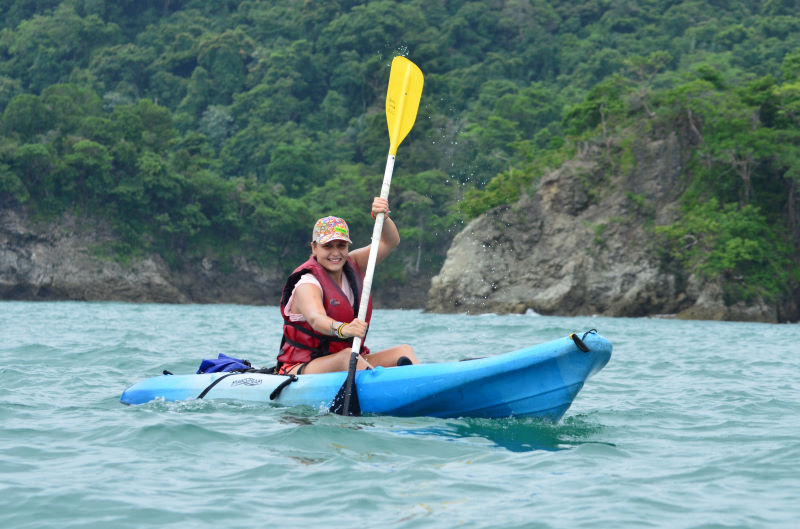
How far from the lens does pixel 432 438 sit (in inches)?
194

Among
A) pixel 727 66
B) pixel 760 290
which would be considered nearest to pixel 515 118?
pixel 727 66

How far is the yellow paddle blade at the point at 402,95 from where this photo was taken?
23.3 ft

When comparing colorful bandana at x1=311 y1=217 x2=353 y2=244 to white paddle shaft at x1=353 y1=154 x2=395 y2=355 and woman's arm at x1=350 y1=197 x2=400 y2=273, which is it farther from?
woman's arm at x1=350 y1=197 x2=400 y2=273

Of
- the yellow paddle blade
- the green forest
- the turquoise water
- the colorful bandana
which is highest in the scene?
the green forest

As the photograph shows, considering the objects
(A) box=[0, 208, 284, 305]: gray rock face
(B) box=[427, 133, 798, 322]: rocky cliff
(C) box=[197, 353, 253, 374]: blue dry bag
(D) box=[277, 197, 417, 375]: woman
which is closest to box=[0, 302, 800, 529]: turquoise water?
(D) box=[277, 197, 417, 375]: woman

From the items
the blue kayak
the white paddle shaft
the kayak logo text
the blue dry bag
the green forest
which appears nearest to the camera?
the blue kayak

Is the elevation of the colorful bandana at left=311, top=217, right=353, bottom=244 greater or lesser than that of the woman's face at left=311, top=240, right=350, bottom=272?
greater

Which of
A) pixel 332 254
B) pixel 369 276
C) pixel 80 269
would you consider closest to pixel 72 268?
pixel 80 269

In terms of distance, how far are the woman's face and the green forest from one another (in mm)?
22776

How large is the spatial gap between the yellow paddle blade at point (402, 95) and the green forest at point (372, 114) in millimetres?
21497

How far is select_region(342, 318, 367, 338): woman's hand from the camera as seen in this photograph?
18.1 ft

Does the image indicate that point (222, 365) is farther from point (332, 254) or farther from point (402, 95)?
point (402, 95)

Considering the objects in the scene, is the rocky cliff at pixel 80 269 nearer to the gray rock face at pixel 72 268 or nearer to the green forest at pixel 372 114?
the gray rock face at pixel 72 268

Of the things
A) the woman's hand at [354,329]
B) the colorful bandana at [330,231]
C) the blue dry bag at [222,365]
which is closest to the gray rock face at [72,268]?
the blue dry bag at [222,365]
